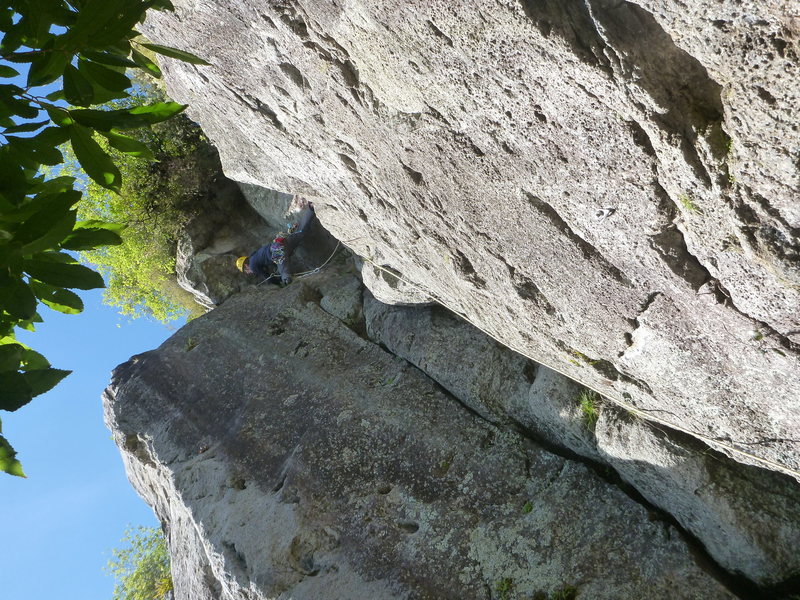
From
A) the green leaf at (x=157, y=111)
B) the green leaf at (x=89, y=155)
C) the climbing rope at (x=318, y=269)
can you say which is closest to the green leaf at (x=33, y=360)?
the green leaf at (x=89, y=155)

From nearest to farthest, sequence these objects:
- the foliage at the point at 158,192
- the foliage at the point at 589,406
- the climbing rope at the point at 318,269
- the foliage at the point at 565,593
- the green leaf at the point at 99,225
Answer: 1. the green leaf at the point at 99,225
2. the foliage at the point at 565,593
3. the foliage at the point at 589,406
4. the climbing rope at the point at 318,269
5. the foliage at the point at 158,192

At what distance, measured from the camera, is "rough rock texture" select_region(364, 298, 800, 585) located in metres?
4.02

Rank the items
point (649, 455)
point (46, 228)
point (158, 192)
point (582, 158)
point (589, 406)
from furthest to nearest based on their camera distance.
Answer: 1. point (158, 192)
2. point (589, 406)
3. point (649, 455)
4. point (582, 158)
5. point (46, 228)

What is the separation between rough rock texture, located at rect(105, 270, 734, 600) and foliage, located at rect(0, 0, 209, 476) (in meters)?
4.29

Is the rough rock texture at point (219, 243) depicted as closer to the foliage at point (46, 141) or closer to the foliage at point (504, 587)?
the foliage at point (504, 587)

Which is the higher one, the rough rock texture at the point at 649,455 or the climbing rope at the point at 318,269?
the rough rock texture at the point at 649,455

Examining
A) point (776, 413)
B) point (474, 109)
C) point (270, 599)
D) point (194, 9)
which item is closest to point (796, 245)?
point (776, 413)

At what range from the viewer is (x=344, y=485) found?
19.9 ft

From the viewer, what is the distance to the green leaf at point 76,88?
160 centimetres

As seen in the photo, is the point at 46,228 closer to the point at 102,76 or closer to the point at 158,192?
the point at 102,76

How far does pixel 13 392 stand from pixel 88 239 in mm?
509

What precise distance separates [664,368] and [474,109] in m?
2.04

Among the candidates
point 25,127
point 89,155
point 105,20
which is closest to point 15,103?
point 25,127

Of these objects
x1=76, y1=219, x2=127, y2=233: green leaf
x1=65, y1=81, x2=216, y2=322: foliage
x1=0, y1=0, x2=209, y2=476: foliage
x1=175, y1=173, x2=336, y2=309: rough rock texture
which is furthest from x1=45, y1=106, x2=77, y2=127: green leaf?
x1=65, y1=81, x2=216, y2=322: foliage
